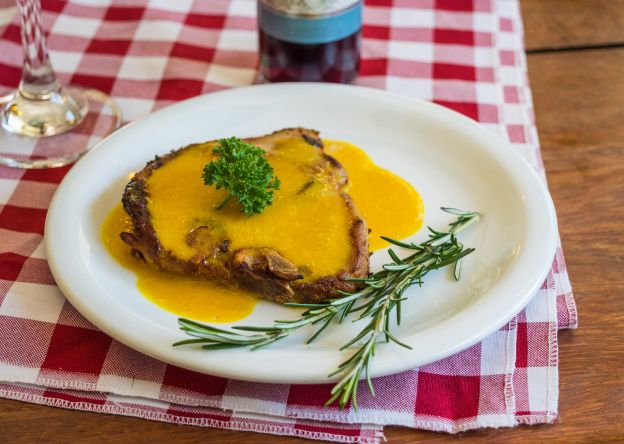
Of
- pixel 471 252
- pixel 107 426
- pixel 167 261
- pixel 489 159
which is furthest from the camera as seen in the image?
pixel 489 159

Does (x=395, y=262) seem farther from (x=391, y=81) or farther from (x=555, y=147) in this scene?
(x=391, y=81)

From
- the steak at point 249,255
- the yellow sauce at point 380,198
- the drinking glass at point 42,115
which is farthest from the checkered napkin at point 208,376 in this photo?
the yellow sauce at point 380,198

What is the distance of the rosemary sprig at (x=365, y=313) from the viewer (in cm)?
157

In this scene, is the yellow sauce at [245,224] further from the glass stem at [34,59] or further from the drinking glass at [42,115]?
the glass stem at [34,59]

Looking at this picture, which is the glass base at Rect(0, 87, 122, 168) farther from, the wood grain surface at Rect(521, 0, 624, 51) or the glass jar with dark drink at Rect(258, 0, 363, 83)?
→ the wood grain surface at Rect(521, 0, 624, 51)

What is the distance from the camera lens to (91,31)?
2871mm

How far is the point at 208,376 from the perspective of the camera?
1.70 metres

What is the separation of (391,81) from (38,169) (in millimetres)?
1096

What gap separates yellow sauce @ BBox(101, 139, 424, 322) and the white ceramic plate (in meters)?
0.04

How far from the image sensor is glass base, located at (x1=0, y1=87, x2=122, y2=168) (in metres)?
2.39

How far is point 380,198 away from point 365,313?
461 millimetres

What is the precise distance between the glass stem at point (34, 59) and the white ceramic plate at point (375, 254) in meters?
0.41

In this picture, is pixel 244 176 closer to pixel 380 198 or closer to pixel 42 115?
pixel 380 198

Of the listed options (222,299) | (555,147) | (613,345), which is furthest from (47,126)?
(613,345)
